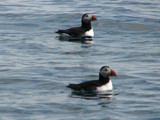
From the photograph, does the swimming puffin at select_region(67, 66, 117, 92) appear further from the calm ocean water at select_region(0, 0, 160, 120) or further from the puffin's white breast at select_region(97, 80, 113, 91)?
the calm ocean water at select_region(0, 0, 160, 120)

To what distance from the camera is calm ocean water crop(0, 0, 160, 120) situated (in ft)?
36.1

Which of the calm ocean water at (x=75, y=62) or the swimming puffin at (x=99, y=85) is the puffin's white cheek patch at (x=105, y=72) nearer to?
the swimming puffin at (x=99, y=85)

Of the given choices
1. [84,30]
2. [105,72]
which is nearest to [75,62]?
[105,72]

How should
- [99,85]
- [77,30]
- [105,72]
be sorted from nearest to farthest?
[99,85] < [105,72] < [77,30]

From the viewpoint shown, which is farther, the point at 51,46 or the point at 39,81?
the point at 51,46

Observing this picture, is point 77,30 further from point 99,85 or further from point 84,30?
point 99,85

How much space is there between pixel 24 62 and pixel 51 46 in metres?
2.74

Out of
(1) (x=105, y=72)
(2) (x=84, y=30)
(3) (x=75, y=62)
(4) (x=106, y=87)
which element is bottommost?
(4) (x=106, y=87)

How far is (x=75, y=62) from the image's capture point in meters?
15.8

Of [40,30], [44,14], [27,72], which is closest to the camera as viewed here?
Answer: [27,72]

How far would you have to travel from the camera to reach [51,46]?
18.2 meters

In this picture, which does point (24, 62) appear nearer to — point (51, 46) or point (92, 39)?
point (51, 46)

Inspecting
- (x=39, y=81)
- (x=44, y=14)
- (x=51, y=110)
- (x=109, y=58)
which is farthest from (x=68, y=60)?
(x=44, y=14)

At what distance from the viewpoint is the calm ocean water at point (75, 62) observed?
36.1ft
